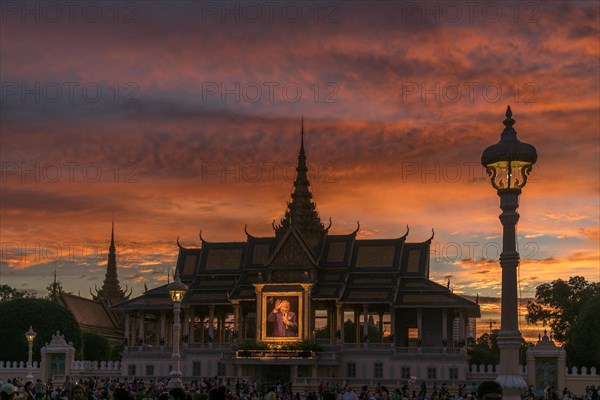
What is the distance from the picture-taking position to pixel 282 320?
7962cm

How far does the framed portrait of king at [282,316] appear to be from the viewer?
261 ft

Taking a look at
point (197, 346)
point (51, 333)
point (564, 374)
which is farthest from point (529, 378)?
point (51, 333)

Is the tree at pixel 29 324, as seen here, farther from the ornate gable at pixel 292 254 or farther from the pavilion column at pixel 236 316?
the ornate gable at pixel 292 254

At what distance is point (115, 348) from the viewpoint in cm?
11112

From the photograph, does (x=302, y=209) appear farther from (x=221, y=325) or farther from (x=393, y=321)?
(x=393, y=321)

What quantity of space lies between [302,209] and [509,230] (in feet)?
259

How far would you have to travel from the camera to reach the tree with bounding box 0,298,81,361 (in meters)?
87.7

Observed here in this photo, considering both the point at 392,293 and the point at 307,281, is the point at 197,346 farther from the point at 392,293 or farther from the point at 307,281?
the point at 392,293

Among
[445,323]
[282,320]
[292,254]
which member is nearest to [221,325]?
[292,254]

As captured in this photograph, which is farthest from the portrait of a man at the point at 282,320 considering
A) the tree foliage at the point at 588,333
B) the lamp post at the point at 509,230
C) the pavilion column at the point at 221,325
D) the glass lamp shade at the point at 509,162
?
the glass lamp shade at the point at 509,162

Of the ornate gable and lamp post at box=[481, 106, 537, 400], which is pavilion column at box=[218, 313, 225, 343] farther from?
lamp post at box=[481, 106, 537, 400]

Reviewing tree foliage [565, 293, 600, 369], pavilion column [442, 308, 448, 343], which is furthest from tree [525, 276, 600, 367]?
pavilion column [442, 308, 448, 343]

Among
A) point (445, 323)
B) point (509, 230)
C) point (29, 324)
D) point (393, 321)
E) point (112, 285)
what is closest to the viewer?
point (509, 230)

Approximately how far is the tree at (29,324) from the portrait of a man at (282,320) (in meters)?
21.7
